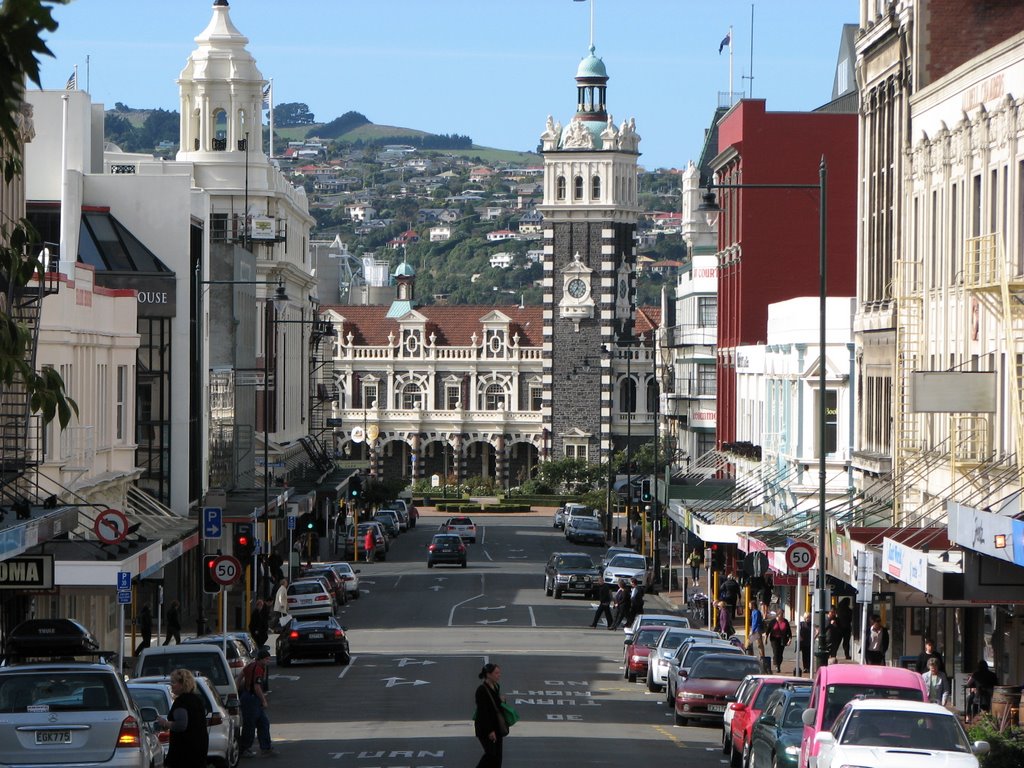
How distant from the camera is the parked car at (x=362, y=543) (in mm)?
80287

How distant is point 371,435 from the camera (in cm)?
14038

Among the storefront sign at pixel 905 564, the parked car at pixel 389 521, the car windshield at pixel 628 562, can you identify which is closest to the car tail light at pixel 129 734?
the storefront sign at pixel 905 564

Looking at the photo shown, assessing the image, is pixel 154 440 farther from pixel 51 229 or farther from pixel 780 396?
pixel 780 396

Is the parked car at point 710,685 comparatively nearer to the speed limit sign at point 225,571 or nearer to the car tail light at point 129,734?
the speed limit sign at point 225,571

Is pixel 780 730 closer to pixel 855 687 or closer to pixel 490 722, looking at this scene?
pixel 855 687

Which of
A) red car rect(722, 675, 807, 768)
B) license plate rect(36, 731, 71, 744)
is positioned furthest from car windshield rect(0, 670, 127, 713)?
red car rect(722, 675, 807, 768)

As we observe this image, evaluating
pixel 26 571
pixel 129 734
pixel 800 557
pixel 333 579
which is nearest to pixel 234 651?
pixel 26 571

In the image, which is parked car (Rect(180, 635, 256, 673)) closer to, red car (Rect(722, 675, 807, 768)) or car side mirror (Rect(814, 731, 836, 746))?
red car (Rect(722, 675, 807, 768))

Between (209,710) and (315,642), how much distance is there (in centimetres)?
1828

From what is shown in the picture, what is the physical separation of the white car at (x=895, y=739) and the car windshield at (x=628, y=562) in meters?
40.6

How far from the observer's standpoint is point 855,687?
21297 mm

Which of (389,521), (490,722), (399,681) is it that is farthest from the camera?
(389,521)

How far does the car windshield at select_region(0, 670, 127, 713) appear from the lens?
58.6 feet

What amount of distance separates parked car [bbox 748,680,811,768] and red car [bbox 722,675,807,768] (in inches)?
21.1
